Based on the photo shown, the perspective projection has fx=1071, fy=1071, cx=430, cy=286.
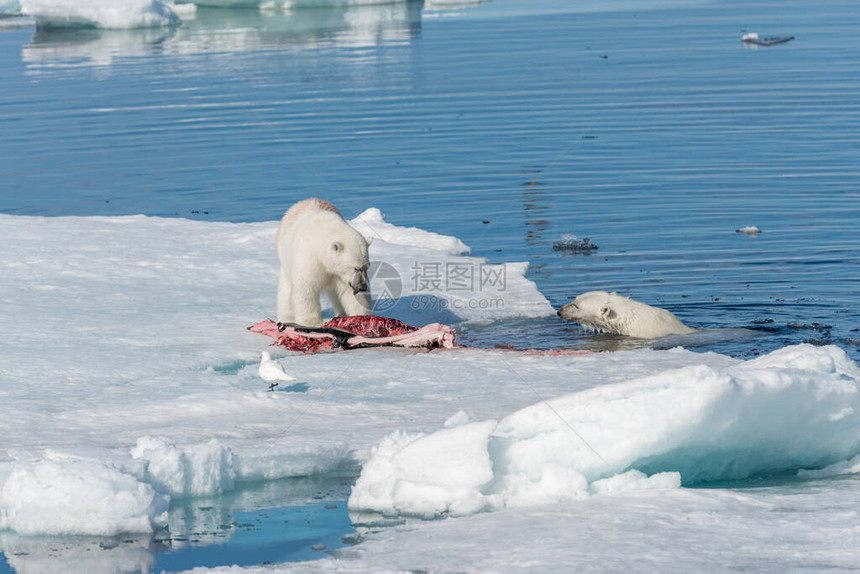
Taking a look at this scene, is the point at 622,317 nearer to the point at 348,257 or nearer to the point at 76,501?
the point at 348,257

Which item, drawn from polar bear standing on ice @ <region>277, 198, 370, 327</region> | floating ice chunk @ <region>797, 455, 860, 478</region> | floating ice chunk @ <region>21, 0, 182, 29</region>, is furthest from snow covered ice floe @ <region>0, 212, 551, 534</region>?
floating ice chunk @ <region>21, 0, 182, 29</region>

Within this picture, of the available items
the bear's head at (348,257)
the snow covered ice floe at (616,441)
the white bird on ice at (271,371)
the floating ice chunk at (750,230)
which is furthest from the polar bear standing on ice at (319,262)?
the floating ice chunk at (750,230)

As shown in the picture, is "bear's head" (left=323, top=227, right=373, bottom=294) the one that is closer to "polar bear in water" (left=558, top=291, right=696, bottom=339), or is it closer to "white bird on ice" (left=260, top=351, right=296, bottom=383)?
"white bird on ice" (left=260, top=351, right=296, bottom=383)

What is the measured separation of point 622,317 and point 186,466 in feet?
12.9

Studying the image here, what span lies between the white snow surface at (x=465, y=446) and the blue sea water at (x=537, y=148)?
1677 mm

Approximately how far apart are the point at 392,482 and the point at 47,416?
1.96 m


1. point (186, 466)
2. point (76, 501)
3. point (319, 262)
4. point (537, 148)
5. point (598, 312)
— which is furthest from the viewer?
point (537, 148)

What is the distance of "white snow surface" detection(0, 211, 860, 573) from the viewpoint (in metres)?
3.73

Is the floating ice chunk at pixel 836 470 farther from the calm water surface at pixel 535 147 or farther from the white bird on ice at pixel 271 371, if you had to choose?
the white bird on ice at pixel 271 371

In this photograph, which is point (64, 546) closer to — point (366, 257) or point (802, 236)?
point (366, 257)

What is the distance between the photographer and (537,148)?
1404 cm

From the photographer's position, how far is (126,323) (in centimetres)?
720

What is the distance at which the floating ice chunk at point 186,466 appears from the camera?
14.3ft

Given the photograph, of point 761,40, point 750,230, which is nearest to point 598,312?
point 750,230
